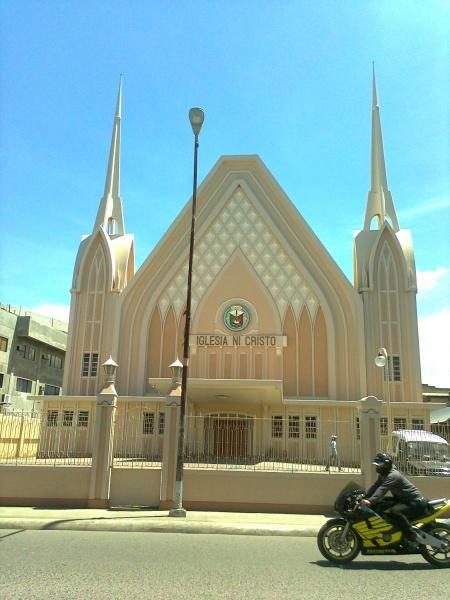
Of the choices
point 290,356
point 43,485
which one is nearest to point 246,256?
point 290,356

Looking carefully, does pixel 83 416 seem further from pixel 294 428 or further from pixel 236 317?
pixel 294 428

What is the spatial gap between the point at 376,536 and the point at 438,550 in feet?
2.91

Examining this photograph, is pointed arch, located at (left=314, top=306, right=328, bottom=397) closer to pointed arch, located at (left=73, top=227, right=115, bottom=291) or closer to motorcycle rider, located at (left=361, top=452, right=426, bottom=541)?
pointed arch, located at (left=73, top=227, right=115, bottom=291)

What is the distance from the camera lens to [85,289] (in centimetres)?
2900

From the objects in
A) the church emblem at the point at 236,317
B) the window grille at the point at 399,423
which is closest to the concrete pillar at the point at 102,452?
the church emblem at the point at 236,317

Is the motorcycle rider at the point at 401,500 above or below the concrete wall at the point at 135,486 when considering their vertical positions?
above

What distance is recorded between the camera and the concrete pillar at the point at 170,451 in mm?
13352

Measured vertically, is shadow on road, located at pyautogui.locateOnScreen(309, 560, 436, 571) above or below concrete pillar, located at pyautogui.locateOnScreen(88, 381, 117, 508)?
below

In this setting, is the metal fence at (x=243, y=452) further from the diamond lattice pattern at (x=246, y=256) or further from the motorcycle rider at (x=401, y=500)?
the diamond lattice pattern at (x=246, y=256)

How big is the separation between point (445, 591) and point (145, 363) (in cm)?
2195

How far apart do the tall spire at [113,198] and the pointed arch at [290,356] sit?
11.8 meters

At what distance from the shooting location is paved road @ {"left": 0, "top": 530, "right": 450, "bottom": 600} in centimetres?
602

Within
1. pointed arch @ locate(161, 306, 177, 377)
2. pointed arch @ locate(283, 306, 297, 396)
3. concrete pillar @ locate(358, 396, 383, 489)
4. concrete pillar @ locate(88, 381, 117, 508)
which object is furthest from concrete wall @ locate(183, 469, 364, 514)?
pointed arch @ locate(161, 306, 177, 377)

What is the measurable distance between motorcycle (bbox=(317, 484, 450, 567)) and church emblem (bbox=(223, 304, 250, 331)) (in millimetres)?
19167
